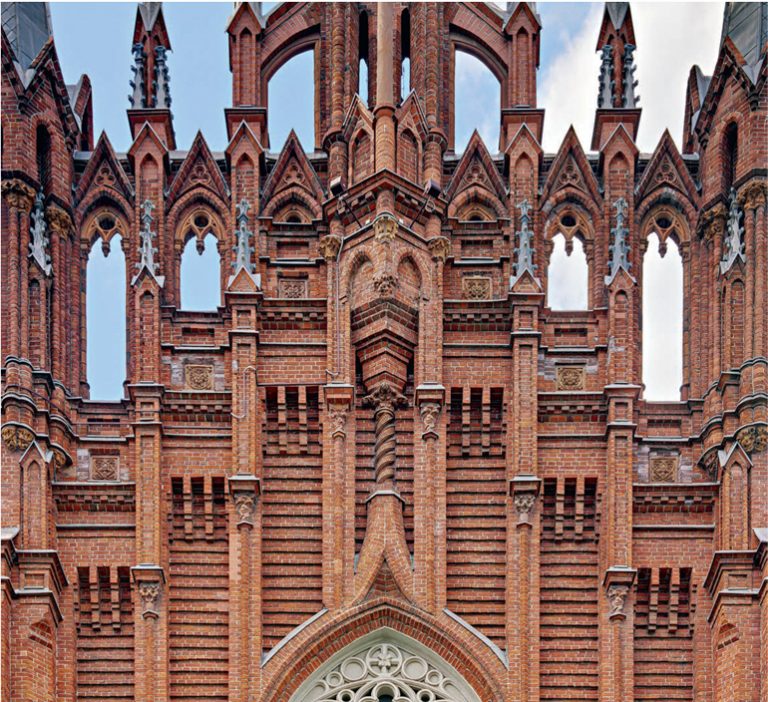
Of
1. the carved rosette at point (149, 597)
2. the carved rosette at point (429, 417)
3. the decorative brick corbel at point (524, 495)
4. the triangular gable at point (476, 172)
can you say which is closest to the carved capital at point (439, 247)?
the triangular gable at point (476, 172)

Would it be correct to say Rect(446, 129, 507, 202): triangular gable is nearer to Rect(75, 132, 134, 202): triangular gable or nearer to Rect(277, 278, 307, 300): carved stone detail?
Rect(277, 278, 307, 300): carved stone detail

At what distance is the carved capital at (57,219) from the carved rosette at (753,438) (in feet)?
33.2

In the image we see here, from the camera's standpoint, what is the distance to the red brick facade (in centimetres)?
4031

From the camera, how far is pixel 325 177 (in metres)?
43.8

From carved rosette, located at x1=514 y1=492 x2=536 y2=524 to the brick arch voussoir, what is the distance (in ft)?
5.77

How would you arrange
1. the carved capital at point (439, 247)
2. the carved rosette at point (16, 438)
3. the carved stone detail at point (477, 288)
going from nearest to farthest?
the carved rosette at point (16, 438) → the carved capital at point (439, 247) → the carved stone detail at point (477, 288)

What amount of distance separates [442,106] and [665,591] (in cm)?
838

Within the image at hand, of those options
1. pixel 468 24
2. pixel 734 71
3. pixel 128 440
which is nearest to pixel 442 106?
pixel 468 24

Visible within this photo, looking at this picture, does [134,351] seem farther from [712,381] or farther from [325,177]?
[712,381]

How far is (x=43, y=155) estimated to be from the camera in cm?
4328

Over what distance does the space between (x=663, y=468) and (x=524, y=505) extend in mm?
2191

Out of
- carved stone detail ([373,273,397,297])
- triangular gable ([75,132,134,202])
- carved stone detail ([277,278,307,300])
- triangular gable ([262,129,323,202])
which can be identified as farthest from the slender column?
triangular gable ([75,132,134,202])

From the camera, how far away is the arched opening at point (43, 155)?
43.1 meters

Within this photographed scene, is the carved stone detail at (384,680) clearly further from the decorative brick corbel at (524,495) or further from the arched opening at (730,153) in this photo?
the arched opening at (730,153)
